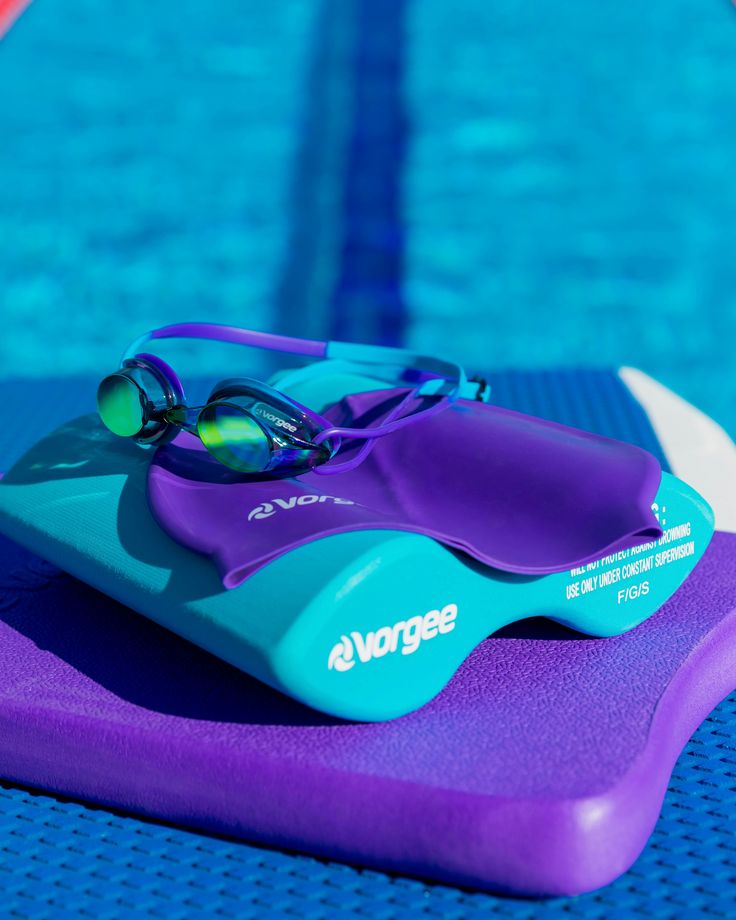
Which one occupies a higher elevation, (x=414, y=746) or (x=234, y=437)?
(x=234, y=437)

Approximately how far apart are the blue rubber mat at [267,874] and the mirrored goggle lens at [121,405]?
0.33 metres

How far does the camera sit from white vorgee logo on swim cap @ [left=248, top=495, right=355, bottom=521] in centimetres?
93

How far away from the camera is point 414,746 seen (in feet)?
2.84

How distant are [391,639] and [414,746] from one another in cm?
8

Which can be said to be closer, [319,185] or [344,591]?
[344,591]

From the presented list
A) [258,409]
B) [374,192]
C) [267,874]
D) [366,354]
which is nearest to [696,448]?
[366,354]

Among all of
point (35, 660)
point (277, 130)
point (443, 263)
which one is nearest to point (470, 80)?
point (277, 130)

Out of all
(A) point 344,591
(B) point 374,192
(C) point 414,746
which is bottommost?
(B) point 374,192

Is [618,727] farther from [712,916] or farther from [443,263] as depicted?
[443,263]

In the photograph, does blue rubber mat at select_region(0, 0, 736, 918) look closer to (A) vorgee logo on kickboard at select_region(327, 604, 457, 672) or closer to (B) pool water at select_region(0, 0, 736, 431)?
(B) pool water at select_region(0, 0, 736, 431)

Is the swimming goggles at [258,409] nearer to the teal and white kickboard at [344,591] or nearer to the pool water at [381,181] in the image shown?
the teal and white kickboard at [344,591]

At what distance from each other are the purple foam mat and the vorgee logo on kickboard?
66mm

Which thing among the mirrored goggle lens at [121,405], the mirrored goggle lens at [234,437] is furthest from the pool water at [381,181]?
the mirrored goggle lens at [234,437]

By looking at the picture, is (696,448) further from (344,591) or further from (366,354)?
(344,591)
